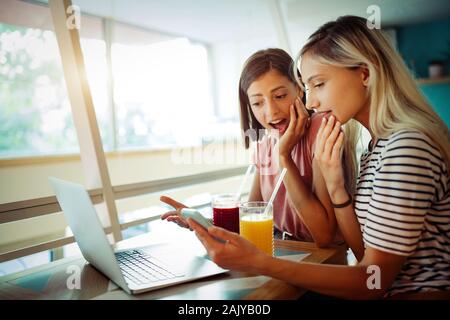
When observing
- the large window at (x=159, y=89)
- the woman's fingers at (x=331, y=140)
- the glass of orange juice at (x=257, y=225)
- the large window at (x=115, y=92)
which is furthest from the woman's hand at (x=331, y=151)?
the large window at (x=159, y=89)

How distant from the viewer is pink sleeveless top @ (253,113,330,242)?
1.47m

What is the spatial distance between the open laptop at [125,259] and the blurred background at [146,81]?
163 cm

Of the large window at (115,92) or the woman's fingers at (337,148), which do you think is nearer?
the woman's fingers at (337,148)

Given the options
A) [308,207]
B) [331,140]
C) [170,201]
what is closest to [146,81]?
[170,201]

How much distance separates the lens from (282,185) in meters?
1.55

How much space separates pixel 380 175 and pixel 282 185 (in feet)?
2.29

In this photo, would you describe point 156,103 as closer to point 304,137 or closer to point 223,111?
point 223,111

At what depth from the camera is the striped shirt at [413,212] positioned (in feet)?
2.67

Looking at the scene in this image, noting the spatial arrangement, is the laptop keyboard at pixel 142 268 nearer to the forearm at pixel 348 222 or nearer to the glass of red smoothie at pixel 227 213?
the glass of red smoothie at pixel 227 213

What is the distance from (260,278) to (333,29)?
2.39 feet

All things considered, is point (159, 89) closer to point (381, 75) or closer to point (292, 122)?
point (292, 122)

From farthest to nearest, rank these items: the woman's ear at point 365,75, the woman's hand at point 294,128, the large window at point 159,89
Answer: the large window at point 159,89, the woman's hand at point 294,128, the woman's ear at point 365,75

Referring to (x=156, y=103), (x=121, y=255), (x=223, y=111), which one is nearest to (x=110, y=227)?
(x=121, y=255)

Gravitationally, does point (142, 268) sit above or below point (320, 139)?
below
